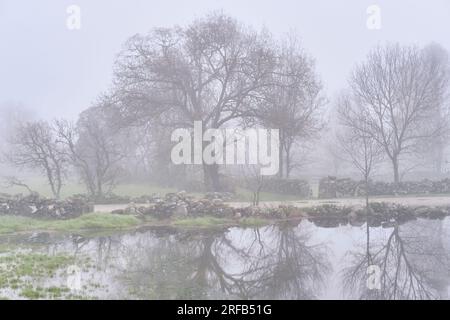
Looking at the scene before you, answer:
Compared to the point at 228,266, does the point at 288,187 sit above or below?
above

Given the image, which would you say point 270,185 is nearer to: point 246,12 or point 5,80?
point 246,12

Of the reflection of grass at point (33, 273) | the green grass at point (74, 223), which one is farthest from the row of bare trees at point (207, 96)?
the reflection of grass at point (33, 273)

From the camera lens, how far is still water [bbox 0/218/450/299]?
9.21 metres

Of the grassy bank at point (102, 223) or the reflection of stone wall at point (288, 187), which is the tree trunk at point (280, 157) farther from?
the grassy bank at point (102, 223)

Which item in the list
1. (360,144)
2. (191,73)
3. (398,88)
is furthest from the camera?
(398,88)

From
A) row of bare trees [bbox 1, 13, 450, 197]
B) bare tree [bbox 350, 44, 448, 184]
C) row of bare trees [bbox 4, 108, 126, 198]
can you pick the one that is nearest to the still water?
row of bare trees [bbox 4, 108, 126, 198]

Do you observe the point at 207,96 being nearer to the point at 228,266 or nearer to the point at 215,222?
the point at 215,222

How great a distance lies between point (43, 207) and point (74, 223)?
2.91 meters

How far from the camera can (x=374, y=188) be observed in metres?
27.7

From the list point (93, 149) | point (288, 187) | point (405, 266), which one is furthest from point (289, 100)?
point (405, 266)

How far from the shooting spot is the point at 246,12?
5428cm

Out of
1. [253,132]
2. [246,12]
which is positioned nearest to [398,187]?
[253,132]

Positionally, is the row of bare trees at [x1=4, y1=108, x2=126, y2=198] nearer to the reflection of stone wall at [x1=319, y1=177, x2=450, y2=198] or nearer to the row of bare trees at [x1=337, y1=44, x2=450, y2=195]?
the reflection of stone wall at [x1=319, y1=177, x2=450, y2=198]

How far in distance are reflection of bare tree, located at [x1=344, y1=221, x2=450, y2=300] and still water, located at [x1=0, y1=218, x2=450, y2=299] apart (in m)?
0.02
